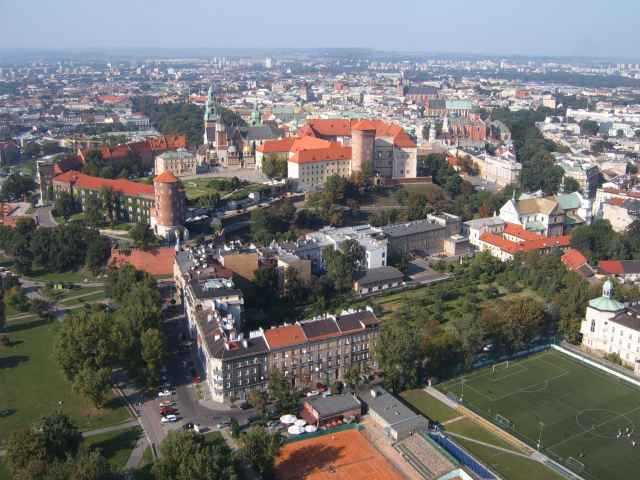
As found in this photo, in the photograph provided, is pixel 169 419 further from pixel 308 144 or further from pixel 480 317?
pixel 308 144

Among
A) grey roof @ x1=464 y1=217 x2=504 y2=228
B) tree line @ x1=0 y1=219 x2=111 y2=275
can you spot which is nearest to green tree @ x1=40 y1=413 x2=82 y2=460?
tree line @ x1=0 y1=219 x2=111 y2=275

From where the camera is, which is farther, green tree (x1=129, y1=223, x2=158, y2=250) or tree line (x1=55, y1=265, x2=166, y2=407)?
green tree (x1=129, y1=223, x2=158, y2=250)

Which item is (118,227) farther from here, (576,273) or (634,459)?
(634,459)

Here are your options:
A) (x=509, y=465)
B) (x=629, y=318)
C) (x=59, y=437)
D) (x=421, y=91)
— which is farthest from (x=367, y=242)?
(x=421, y=91)

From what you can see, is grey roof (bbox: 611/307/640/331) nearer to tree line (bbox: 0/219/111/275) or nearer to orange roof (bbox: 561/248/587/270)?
orange roof (bbox: 561/248/587/270)

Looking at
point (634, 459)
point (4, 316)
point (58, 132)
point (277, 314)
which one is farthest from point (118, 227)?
point (58, 132)
